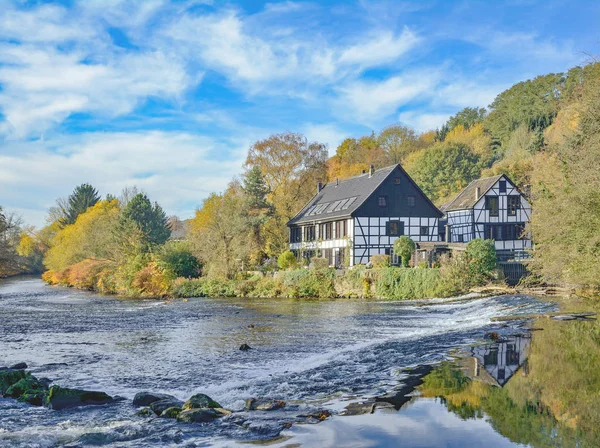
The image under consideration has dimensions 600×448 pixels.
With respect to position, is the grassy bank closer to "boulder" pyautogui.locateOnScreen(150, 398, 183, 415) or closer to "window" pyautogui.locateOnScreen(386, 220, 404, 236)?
"window" pyautogui.locateOnScreen(386, 220, 404, 236)

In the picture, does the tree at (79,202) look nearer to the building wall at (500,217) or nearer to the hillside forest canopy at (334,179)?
the hillside forest canopy at (334,179)

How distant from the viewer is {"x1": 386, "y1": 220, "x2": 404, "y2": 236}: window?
46.3 metres

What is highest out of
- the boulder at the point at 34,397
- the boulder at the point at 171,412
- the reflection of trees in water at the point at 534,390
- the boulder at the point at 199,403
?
the reflection of trees in water at the point at 534,390

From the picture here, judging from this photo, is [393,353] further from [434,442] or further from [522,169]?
[522,169]

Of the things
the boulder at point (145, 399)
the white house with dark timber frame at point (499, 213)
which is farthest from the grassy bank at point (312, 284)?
the boulder at point (145, 399)

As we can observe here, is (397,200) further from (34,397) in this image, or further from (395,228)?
(34,397)

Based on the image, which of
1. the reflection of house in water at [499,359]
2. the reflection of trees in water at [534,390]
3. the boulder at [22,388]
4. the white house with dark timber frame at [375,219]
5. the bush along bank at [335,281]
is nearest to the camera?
the reflection of trees in water at [534,390]

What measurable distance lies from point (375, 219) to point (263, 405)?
120 ft

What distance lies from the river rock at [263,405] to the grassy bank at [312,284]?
23.4 meters

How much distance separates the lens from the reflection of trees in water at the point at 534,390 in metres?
8.45

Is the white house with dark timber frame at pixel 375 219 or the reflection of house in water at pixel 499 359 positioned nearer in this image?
the reflection of house in water at pixel 499 359

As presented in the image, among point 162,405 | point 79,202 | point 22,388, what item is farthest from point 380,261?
point 79,202

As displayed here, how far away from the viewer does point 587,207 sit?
73.0ft

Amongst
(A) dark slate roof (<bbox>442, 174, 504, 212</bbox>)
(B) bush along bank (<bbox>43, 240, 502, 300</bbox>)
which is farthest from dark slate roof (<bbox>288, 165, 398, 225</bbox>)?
(A) dark slate roof (<bbox>442, 174, 504, 212</bbox>)
